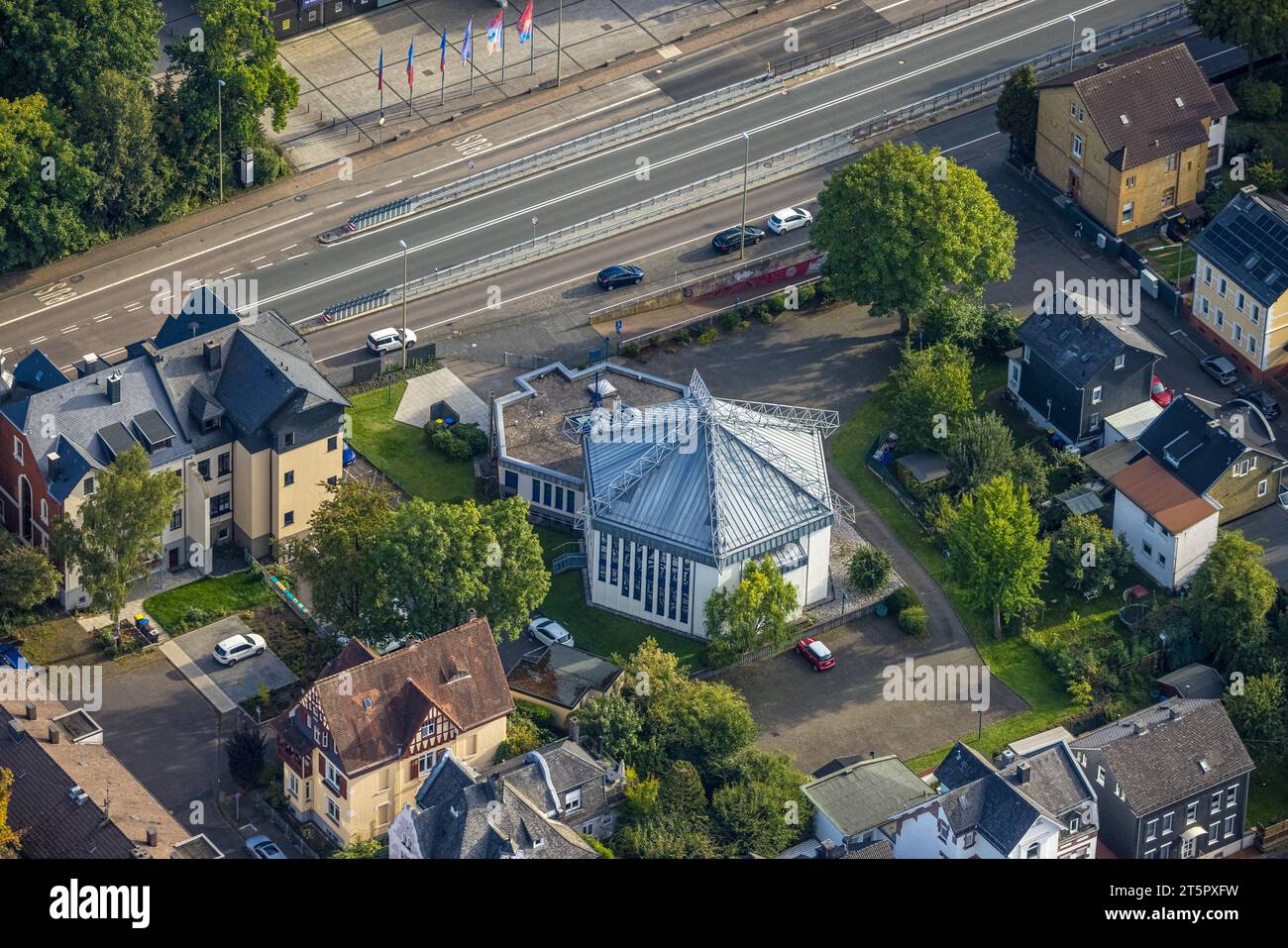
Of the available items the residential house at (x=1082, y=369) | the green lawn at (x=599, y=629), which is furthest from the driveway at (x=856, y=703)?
the residential house at (x=1082, y=369)

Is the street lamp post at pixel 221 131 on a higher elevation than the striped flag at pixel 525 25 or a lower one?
lower

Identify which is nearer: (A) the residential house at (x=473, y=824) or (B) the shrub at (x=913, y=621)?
(A) the residential house at (x=473, y=824)

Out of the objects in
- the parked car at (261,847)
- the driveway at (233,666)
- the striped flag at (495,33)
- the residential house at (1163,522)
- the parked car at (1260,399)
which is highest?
the striped flag at (495,33)

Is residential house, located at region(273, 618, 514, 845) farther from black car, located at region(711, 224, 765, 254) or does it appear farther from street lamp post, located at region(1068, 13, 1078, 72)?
street lamp post, located at region(1068, 13, 1078, 72)

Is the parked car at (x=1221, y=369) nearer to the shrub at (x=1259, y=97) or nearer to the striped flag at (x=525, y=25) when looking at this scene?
the shrub at (x=1259, y=97)

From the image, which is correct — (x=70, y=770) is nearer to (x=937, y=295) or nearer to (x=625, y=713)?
(x=625, y=713)
